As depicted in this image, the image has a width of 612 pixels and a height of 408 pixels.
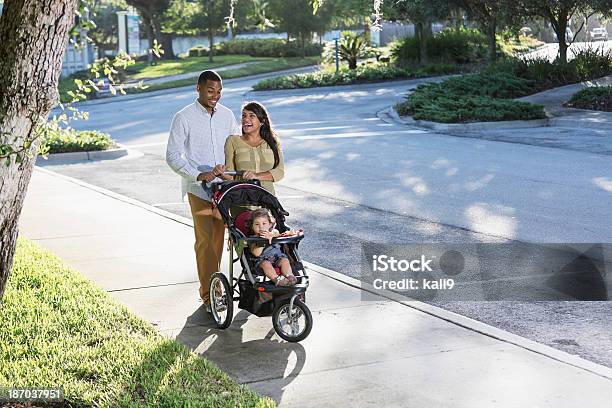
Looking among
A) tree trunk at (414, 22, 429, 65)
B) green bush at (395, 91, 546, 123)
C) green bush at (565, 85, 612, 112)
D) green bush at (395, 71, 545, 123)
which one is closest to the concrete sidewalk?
green bush at (395, 91, 546, 123)

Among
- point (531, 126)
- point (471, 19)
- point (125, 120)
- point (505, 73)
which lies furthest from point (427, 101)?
point (471, 19)

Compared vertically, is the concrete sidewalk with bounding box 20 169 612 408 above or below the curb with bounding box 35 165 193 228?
above

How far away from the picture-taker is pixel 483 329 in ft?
23.7

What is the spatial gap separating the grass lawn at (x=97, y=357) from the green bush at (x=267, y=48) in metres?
55.4

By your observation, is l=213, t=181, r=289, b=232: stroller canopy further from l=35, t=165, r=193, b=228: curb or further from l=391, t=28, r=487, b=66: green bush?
l=391, t=28, r=487, b=66: green bush

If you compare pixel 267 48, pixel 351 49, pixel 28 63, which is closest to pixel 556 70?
pixel 351 49

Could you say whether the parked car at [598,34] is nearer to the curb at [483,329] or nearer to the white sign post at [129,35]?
the white sign post at [129,35]

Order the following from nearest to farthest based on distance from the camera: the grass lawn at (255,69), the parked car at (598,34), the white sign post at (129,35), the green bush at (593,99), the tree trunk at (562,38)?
the green bush at (593,99)
the tree trunk at (562,38)
the grass lawn at (255,69)
the white sign post at (129,35)
the parked car at (598,34)

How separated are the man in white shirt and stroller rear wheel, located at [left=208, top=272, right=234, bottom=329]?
337 mm

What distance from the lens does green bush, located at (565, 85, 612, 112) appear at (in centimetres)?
2652

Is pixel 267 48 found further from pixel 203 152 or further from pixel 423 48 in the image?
pixel 203 152

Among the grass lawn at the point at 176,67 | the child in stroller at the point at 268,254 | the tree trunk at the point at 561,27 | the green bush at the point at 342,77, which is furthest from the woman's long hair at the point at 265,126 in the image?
the grass lawn at the point at 176,67

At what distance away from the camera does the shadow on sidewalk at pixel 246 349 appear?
6.33 meters

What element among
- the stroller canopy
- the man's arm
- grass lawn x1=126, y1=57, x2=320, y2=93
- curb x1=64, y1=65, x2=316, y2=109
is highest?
the man's arm
